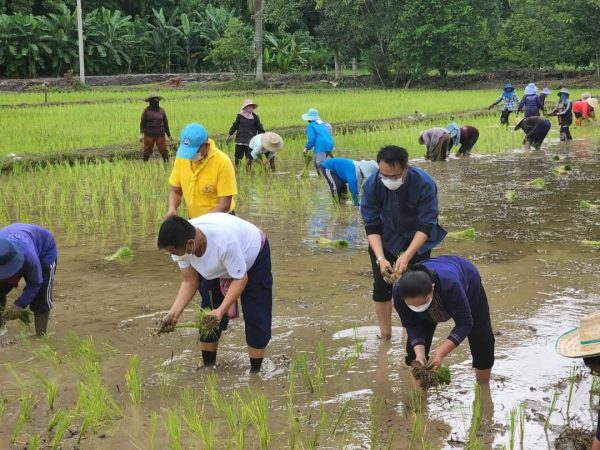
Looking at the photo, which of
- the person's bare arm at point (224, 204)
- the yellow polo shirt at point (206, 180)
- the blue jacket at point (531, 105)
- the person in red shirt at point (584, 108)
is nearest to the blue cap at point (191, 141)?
the yellow polo shirt at point (206, 180)

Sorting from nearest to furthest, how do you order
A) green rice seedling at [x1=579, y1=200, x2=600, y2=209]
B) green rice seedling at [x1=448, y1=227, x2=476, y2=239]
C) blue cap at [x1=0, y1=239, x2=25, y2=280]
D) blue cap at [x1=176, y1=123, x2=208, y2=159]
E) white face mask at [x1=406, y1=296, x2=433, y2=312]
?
white face mask at [x1=406, y1=296, x2=433, y2=312] → blue cap at [x1=0, y1=239, x2=25, y2=280] → blue cap at [x1=176, y1=123, x2=208, y2=159] → green rice seedling at [x1=448, y1=227, x2=476, y2=239] → green rice seedling at [x1=579, y1=200, x2=600, y2=209]

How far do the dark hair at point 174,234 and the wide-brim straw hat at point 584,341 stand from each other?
1.65m

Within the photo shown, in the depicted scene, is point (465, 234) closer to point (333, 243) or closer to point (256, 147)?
point (333, 243)

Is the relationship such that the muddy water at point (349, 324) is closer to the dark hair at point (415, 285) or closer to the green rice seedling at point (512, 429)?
the green rice seedling at point (512, 429)

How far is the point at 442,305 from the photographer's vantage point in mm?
3703

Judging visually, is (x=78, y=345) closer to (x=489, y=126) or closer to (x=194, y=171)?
(x=194, y=171)

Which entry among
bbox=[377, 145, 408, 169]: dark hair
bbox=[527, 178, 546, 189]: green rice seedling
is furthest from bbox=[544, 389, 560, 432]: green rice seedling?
bbox=[527, 178, 546, 189]: green rice seedling

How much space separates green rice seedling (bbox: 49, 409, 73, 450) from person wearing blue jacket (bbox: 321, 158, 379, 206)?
17.2 feet

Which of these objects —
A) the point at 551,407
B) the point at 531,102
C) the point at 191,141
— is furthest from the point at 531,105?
the point at 551,407

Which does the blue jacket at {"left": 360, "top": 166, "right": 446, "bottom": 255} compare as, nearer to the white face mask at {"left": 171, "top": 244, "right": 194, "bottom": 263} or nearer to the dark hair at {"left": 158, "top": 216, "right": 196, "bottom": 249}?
the white face mask at {"left": 171, "top": 244, "right": 194, "bottom": 263}

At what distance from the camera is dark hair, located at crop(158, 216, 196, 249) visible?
378 centimetres

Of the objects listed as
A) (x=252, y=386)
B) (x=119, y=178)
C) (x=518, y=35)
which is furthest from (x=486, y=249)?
(x=518, y=35)

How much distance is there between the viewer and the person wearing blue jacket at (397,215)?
14.8ft

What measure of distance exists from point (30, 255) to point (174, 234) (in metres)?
1.35
